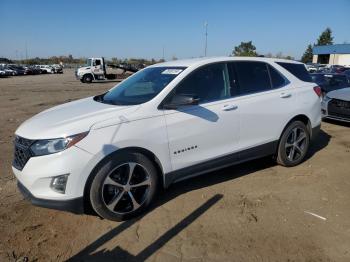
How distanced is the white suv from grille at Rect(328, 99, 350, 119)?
3.95 metres

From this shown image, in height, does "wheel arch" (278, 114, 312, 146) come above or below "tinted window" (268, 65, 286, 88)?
below

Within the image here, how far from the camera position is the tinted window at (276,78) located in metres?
5.40

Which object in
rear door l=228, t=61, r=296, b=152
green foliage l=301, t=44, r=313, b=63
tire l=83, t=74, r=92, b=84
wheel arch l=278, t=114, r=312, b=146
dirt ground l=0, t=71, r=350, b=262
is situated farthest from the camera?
green foliage l=301, t=44, r=313, b=63

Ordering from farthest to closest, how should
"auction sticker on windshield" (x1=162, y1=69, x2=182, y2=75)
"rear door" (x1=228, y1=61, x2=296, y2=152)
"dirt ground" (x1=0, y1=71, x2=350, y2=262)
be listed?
"rear door" (x1=228, y1=61, x2=296, y2=152), "auction sticker on windshield" (x1=162, y1=69, x2=182, y2=75), "dirt ground" (x1=0, y1=71, x2=350, y2=262)

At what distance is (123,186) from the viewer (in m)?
3.91

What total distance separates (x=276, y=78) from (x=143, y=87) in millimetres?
2131

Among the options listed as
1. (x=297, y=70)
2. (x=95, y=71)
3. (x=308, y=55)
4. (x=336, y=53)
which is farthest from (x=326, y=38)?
(x=297, y=70)

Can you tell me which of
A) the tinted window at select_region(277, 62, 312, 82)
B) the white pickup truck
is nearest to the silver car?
the tinted window at select_region(277, 62, 312, 82)

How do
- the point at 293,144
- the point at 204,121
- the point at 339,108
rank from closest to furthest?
the point at 204,121, the point at 293,144, the point at 339,108

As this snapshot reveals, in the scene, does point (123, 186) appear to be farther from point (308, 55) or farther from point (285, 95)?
point (308, 55)

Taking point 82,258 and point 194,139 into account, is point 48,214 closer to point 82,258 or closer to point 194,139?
point 82,258

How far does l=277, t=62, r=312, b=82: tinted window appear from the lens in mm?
5703

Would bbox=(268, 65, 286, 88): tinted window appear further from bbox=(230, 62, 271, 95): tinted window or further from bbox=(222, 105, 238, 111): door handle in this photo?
bbox=(222, 105, 238, 111): door handle

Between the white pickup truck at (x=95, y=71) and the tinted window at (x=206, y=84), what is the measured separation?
96.9 feet
